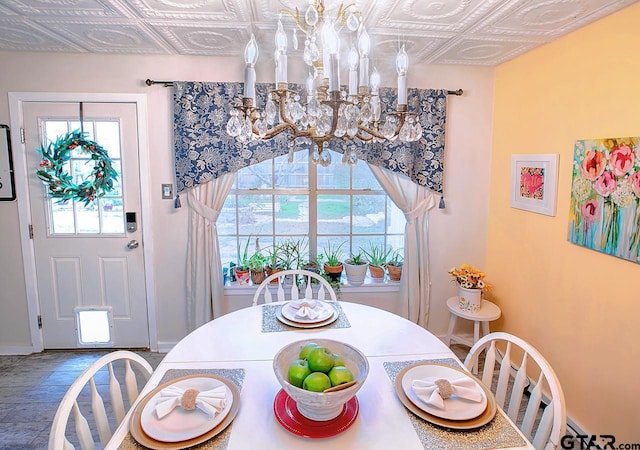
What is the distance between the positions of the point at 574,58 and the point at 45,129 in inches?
140

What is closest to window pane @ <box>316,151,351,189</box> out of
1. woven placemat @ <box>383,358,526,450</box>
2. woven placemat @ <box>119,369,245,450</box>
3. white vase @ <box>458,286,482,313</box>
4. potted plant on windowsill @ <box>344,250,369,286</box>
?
potted plant on windowsill @ <box>344,250,369,286</box>

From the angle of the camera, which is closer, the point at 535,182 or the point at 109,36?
the point at 109,36

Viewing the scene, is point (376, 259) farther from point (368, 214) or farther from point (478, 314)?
point (478, 314)

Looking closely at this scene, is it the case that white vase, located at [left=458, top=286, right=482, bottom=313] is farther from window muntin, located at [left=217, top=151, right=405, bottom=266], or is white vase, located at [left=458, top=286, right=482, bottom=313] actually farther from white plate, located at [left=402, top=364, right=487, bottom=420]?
white plate, located at [left=402, top=364, right=487, bottom=420]

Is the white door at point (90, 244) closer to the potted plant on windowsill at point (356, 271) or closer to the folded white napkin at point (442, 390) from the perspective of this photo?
the potted plant on windowsill at point (356, 271)

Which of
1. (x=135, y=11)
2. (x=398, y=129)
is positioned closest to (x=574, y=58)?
(x=398, y=129)

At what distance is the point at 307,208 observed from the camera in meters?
3.18

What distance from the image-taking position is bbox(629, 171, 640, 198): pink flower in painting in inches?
70.4

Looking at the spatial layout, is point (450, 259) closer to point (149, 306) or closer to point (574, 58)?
point (574, 58)

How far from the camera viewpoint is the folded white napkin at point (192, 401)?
3.96ft

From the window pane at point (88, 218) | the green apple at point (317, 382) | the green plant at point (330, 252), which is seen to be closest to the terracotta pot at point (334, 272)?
the green plant at point (330, 252)

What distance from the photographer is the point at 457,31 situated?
7.22 ft

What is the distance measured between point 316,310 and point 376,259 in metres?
1.36

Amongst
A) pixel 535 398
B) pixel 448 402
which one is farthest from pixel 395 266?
pixel 448 402
